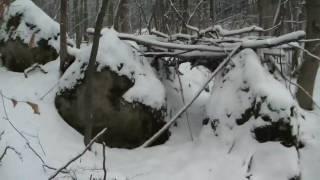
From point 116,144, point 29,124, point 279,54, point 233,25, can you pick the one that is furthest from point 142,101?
point 233,25

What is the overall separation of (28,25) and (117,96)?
8.74 feet

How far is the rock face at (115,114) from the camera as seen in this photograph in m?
7.10

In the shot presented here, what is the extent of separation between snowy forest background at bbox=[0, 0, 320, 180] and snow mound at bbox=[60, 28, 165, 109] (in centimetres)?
1

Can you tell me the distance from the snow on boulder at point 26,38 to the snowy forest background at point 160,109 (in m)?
0.02

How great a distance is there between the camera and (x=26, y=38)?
28.5 ft

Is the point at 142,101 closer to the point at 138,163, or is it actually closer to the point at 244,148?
the point at 138,163

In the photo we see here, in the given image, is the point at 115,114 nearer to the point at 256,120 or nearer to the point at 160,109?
the point at 160,109

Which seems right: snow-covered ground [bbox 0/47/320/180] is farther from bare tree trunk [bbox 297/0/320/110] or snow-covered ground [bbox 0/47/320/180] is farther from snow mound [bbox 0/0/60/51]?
snow mound [bbox 0/0/60/51]

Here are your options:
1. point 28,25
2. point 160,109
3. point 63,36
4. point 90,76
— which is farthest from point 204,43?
point 28,25

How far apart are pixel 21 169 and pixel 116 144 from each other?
5.58ft

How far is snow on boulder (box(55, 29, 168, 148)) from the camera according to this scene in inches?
280

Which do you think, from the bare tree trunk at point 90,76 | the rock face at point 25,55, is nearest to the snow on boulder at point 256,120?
the bare tree trunk at point 90,76

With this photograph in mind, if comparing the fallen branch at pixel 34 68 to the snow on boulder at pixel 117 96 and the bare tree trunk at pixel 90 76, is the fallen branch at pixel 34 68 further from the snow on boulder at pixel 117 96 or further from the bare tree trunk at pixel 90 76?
the bare tree trunk at pixel 90 76

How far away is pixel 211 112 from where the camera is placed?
6781 mm
